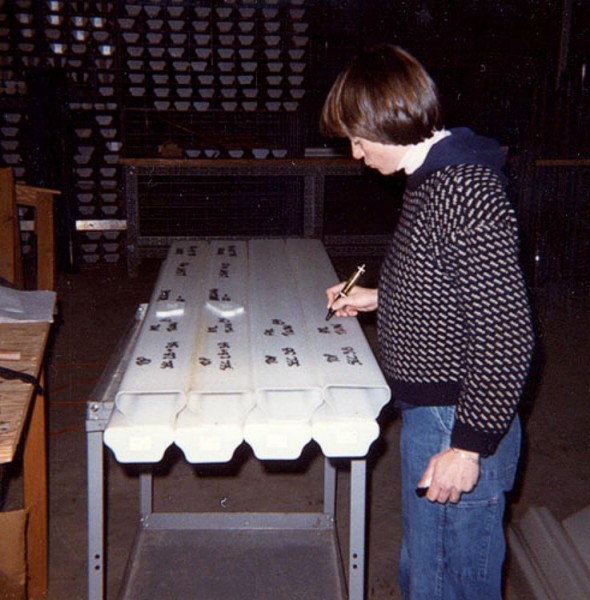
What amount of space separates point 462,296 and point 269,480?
1.87 m

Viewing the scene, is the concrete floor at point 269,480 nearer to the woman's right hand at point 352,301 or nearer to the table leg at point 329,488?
the table leg at point 329,488

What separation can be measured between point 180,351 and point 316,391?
31 cm

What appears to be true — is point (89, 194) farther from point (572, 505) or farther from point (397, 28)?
point (572, 505)

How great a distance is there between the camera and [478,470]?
1.29m

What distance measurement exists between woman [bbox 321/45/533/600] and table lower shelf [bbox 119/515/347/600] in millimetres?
597

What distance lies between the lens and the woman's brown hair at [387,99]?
122 cm

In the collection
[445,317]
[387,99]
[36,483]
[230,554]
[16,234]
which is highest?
[387,99]

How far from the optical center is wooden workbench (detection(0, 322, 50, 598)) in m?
1.27

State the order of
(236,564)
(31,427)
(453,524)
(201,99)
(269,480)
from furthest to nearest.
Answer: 1. (201,99)
2. (269,480)
3. (236,564)
4. (31,427)
5. (453,524)

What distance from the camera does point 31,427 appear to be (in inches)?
76.5

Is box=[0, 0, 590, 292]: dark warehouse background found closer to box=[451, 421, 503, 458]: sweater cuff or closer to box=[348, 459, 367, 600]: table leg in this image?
box=[348, 459, 367, 600]: table leg

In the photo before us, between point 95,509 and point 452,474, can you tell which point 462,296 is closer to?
point 452,474

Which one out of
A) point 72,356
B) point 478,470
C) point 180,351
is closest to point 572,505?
point 478,470

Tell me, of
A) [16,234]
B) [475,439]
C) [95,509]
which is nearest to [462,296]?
[475,439]
